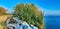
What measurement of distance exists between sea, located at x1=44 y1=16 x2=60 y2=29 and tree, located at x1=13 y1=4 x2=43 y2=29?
0.22 feet

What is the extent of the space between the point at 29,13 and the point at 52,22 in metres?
0.28

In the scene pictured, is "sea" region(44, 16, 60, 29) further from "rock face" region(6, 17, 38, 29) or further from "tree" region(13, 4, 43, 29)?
"rock face" region(6, 17, 38, 29)

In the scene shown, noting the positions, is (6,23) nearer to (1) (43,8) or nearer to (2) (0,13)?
(2) (0,13)

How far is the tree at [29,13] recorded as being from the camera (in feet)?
4.97

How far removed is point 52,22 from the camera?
5.08 ft

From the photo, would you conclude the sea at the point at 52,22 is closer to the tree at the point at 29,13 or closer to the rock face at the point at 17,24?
the tree at the point at 29,13

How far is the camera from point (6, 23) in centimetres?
150

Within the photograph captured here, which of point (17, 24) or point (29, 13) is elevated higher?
point (29, 13)

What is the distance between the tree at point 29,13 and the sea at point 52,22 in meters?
0.07

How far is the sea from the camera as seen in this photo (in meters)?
1.54

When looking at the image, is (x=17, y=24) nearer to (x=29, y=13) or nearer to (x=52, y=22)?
(x=29, y=13)

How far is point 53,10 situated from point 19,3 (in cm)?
39

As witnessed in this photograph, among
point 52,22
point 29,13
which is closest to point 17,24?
point 29,13

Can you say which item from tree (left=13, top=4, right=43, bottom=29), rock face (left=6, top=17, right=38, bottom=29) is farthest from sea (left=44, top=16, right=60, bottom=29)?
rock face (left=6, top=17, right=38, bottom=29)
